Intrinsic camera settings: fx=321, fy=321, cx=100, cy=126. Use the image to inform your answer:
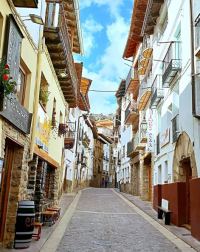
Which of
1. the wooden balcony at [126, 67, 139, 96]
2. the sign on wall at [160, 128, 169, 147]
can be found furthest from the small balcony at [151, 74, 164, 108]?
the wooden balcony at [126, 67, 139, 96]

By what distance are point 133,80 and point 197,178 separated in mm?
15941

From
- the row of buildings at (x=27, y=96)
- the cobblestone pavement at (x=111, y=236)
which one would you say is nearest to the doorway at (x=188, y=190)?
the cobblestone pavement at (x=111, y=236)

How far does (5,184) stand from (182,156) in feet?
19.8

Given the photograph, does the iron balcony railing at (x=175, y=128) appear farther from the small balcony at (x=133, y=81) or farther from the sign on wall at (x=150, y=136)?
the small balcony at (x=133, y=81)

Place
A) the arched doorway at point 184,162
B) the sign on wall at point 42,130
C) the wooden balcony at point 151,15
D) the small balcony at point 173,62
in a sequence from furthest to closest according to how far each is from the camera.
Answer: the wooden balcony at point 151,15
the small balcony at point 173,62
the arched doorway at point 184,162
the sign on wall at point 42,130

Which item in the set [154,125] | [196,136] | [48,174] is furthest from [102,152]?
[196,136]

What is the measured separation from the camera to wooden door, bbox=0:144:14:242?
682 centimetres

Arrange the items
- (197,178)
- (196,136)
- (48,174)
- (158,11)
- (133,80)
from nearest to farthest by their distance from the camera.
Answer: (197,178), (196,136), (48,174), (158,11), (133,80)

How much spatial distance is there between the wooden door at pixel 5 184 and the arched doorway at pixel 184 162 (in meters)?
5.26

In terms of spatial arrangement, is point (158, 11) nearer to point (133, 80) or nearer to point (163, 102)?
point (163, 102)

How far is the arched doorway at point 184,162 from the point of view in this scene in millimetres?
10016

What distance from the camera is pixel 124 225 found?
1063 centimetres

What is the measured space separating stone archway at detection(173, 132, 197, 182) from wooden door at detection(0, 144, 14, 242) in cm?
511

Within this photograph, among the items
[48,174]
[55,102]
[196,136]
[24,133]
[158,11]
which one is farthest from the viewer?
[158,11]
